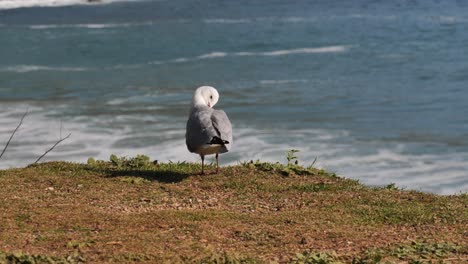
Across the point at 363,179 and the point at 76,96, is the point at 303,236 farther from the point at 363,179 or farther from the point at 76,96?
the point at 76,96

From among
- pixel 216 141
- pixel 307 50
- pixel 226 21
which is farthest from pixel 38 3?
pixel 216 141

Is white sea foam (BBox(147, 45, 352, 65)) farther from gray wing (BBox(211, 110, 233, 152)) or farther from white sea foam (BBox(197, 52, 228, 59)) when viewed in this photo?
gray wing (BBox(211, 110, 233, 152))

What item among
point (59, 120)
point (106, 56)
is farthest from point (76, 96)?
point (106, 56)

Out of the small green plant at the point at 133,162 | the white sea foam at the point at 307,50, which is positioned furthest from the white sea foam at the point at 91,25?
the small green plant at the point at 133,162

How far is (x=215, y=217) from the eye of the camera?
7668mm

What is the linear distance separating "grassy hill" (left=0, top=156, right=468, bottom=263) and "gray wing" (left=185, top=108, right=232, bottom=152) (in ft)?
1.34

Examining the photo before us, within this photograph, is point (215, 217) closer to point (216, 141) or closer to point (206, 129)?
point (216, 141)

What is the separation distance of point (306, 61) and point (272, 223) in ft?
47.7

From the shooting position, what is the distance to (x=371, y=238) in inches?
278

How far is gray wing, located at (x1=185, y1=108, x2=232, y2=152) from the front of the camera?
9367 mm

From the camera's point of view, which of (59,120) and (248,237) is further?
(59,120)

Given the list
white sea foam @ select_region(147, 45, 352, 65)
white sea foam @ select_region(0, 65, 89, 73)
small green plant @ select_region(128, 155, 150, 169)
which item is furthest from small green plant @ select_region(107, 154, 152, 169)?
white sea foam @ select_region(147, 45, 352, 65)

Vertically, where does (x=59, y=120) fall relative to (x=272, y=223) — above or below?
above

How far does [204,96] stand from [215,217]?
106 inches
